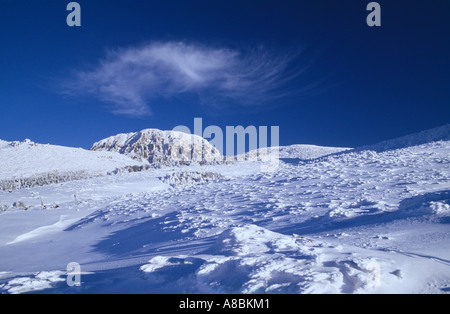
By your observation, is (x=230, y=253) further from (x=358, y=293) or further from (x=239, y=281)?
(x=358, y=293)

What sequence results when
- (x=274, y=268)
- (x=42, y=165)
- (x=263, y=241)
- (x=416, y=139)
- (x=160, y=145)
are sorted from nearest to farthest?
(x=274, y=268), (x=263, y=241), (x=416, y=139), (x=42, y=165), (x=160, y=145)

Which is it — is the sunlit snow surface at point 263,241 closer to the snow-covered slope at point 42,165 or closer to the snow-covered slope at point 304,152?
the snow-covered slope at point 42,165

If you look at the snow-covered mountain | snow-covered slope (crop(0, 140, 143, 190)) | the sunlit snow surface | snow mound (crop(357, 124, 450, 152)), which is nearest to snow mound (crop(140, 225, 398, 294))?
the sunlit snow surface

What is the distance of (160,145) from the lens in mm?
66250

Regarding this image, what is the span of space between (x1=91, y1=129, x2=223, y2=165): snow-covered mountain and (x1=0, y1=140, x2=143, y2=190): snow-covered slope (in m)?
29.3

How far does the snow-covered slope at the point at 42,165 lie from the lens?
22312 millimetres

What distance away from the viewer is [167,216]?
847 centimetres

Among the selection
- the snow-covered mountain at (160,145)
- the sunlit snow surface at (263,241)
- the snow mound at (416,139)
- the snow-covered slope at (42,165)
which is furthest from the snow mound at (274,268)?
the snow-covered mountain at (160,145)

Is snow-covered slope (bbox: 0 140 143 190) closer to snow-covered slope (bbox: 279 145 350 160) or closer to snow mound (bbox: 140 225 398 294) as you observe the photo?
snow mound (bbox: 140 225 398 294)

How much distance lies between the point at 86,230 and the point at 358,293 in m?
9.12

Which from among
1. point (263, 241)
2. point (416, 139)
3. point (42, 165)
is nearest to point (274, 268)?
point (263, 241)

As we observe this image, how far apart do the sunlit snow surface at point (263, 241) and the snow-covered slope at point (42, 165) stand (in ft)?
45.2

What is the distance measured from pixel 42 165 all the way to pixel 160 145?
40.2 meters

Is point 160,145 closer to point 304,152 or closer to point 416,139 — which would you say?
point 304,152
